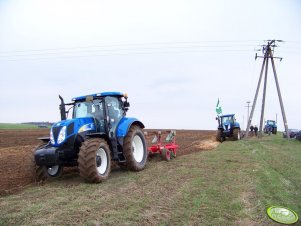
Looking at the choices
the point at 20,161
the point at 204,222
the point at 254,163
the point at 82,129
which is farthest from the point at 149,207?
the point at 20,161

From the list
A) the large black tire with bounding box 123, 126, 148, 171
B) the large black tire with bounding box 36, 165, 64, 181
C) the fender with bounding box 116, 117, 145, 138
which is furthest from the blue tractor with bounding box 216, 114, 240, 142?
the large black tire with bounding box 36, 165, 64, 181

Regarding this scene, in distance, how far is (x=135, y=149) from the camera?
37.7 ft

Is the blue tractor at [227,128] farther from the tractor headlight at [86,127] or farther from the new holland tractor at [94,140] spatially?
the tractor headlight at [86,127]

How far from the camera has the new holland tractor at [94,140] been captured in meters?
8.52

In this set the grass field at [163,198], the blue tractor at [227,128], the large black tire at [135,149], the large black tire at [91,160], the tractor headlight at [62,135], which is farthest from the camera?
the blue tractor at [227,128]

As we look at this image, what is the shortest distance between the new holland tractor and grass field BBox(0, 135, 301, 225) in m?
0.43

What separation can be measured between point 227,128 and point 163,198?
19439mm

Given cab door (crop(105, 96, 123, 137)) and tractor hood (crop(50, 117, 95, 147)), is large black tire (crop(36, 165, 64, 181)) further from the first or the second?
cab door (crop(105, 96, 123, 137))

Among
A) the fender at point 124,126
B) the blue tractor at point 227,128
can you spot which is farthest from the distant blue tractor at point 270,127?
the fender at point 124,126

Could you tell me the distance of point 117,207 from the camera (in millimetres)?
6434

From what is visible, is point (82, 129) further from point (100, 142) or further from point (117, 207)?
point (117, 207)

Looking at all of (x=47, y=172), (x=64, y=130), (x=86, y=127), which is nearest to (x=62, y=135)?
(x=64, y=130)

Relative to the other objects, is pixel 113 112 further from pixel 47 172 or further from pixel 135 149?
pixel 47 172

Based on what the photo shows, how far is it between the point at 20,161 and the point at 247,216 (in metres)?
9.13
